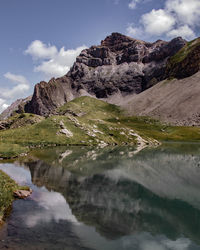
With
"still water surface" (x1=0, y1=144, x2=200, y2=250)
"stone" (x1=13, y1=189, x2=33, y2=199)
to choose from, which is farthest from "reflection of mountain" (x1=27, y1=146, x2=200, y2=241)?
"stone" (x1=13, y1=189, x2=33, y2=199)

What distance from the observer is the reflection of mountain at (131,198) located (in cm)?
1883

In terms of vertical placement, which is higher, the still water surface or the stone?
the stone

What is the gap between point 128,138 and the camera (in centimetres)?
12400

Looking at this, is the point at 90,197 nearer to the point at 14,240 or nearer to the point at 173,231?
the point at 173,231

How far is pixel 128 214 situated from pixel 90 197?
20.4 ft

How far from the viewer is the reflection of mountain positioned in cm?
1883

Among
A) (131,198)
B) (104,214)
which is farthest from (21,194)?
(131,198)

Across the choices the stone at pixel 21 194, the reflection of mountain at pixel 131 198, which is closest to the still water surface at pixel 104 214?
the reflection of mountain at pixel 131 198

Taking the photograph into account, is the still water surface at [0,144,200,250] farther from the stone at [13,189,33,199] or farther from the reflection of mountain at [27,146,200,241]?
the stone at [13,189,33,199]

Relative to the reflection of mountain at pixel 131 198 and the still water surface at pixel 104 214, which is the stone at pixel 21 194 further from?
the reflection of mountain at pixel 131 198

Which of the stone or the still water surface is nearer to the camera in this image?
the still water surface

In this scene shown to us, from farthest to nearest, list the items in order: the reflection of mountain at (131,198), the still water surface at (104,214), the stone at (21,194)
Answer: the stone at (21,194)
the reflection of mountain at (131,198)
the still water surface at (104,214)

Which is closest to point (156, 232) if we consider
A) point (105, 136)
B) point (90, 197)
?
point (90, 197)

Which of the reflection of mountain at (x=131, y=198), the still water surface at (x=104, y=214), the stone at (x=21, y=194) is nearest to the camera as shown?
the still water surface at (x=104, y=214)
